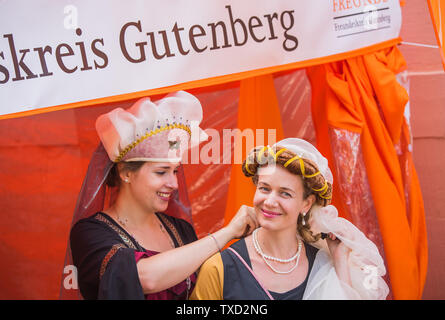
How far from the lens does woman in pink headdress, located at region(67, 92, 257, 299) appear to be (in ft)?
4.94

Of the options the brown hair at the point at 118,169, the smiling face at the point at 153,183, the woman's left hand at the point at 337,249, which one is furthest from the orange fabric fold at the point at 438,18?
the brown hair at the point at 118,169

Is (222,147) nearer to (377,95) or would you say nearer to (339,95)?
(339,95)

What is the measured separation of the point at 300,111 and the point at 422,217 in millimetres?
739

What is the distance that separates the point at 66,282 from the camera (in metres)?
1.67

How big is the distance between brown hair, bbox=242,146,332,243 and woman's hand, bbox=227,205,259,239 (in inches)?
4.9

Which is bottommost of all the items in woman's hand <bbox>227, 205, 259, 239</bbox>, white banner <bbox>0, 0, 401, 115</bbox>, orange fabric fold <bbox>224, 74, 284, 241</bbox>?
woman's hand <bbox>227, 205, 259, 239</bbox>

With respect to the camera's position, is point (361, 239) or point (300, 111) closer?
point (361, 239)

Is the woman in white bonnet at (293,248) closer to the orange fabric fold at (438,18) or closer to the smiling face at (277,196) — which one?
the smiling face at (277,196)

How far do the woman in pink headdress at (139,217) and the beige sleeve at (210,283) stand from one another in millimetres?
35

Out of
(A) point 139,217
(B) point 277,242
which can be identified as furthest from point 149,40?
(B) point 277,242

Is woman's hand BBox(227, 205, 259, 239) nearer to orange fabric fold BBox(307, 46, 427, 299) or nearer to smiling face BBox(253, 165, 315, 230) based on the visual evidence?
smiling face BBox(253, 165, 315, 230)

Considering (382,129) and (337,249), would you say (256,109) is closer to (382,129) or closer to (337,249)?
(382,129)

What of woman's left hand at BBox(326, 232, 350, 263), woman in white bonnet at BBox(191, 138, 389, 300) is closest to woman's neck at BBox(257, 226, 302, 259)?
woman in white bonnet at BBox(191, 138, 389, 300)
